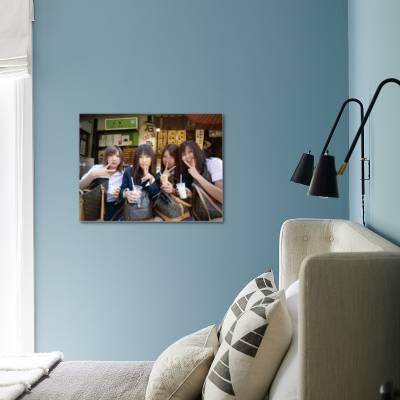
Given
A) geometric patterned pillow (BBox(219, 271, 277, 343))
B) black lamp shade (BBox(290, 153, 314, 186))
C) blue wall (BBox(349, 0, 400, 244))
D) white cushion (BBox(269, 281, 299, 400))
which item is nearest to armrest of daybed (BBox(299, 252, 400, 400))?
white cushion (BBox(269, 281, 299, 400))

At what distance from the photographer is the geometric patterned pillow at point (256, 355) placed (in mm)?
1821

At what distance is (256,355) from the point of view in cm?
182

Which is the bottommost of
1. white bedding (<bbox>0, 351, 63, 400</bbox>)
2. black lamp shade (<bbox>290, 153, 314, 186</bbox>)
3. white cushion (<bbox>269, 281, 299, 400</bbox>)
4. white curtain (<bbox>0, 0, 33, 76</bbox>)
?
white bedding (<bbox>0, 351, 63, 400</bbox>)

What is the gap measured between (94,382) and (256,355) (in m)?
0.84

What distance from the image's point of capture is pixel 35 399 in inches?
88.0

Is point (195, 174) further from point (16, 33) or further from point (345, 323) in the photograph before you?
point (345, 323)

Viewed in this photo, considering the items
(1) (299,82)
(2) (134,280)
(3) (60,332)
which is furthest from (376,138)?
(3) (60,332)

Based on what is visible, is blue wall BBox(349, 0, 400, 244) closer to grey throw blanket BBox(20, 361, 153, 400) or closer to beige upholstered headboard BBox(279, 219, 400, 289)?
beige upholstered headboard BBox(279, 219, 400, 289)

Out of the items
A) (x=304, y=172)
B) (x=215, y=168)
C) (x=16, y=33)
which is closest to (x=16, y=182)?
(x=16, y=33)

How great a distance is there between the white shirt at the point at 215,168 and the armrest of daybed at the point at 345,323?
2.53m

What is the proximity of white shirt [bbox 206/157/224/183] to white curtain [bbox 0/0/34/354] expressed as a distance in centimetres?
110

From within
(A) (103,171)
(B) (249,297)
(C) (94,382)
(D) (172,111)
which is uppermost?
(D) (172,111)

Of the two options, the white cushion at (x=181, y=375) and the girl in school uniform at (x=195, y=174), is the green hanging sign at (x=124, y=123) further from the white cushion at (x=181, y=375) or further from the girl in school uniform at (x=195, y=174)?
the white cushion at (x=181, y=375)

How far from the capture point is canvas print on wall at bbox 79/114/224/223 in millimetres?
3998
